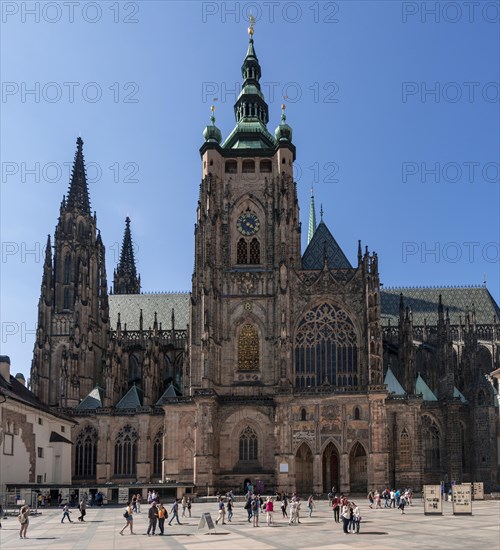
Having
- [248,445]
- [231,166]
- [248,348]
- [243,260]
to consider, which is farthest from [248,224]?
[248,445]

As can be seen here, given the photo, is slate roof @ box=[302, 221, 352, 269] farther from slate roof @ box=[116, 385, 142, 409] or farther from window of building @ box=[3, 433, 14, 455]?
window of building @ box=[3, 433, 14, 455]

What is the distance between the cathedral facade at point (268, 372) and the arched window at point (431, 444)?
14 cm

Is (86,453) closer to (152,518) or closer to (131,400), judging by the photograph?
(131,400)

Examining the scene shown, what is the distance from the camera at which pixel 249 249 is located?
79812mm

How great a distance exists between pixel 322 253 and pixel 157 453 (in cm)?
2664

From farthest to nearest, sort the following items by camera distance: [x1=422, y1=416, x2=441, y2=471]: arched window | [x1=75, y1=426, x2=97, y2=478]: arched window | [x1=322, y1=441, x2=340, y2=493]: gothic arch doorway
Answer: [x1=75, y1=426, x2=97, y2=478]: arched window → [x1=422, y1=416, x2=441, y2=471]: arched window → [x1=322, y1=441, x2=340, y2=493]: gothic arch doorway

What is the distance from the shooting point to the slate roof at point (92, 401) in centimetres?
8381

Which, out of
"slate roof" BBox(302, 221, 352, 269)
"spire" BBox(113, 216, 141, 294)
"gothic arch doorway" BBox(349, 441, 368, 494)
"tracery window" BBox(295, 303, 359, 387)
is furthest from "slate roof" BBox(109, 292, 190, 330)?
"gothic arch doorway" BBox(349, 441, 368, 494)

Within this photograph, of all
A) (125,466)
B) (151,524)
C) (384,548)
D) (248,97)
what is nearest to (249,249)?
(248,97)

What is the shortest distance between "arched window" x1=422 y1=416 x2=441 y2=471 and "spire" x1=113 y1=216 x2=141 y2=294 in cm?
5736

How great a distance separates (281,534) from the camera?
36562 mm

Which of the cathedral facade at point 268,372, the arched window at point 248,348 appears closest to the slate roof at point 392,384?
the cathedral facade at point 268,372

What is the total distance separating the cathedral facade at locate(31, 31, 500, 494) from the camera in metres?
72.0

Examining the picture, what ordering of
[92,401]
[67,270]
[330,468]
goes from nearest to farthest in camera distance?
[330,468] → [92,401] → [67,270]
